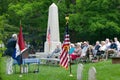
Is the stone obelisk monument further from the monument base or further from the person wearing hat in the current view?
the person wearing hat

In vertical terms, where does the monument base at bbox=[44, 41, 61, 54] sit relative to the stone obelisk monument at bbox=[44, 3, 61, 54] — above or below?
below

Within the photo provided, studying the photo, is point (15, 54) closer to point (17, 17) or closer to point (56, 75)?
point (56, 75)

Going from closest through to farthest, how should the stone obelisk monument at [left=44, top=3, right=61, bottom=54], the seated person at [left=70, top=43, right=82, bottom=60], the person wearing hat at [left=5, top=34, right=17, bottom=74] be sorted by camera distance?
the person wearing hat at [left=5, top=34, right=17, bottom=74] < the seated person at [left=70, top=43, right=82, bottom=60] < the stone obelisk monument at [left=44, top=3, right=61, bottom=54]

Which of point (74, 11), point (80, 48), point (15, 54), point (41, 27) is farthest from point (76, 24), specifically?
point (15, 54)

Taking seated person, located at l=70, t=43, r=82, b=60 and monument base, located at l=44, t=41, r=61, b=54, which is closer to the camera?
seated person, located at l=70, t=43, r=82, b=60

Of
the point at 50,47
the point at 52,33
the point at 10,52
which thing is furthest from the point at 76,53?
the point at 10,52

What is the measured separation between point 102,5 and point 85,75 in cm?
2325

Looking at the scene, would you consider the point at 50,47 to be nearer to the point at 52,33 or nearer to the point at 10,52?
the point at 52,33

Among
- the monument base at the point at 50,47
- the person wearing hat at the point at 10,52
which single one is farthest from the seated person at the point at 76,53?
the person wearing hat at the point at 10,52

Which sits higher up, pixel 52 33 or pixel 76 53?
pixel 52 33

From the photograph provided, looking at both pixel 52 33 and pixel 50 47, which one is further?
pixel 50 47

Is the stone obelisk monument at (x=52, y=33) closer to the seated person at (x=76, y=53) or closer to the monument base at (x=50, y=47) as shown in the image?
the monument base at (x=50, y=47)

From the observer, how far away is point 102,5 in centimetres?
4000

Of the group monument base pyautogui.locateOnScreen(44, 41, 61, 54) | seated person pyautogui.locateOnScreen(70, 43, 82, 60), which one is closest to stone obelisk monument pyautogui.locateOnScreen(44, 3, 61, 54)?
monument base pyautogui.locateOnScreen(44, 41, 61, 54)
